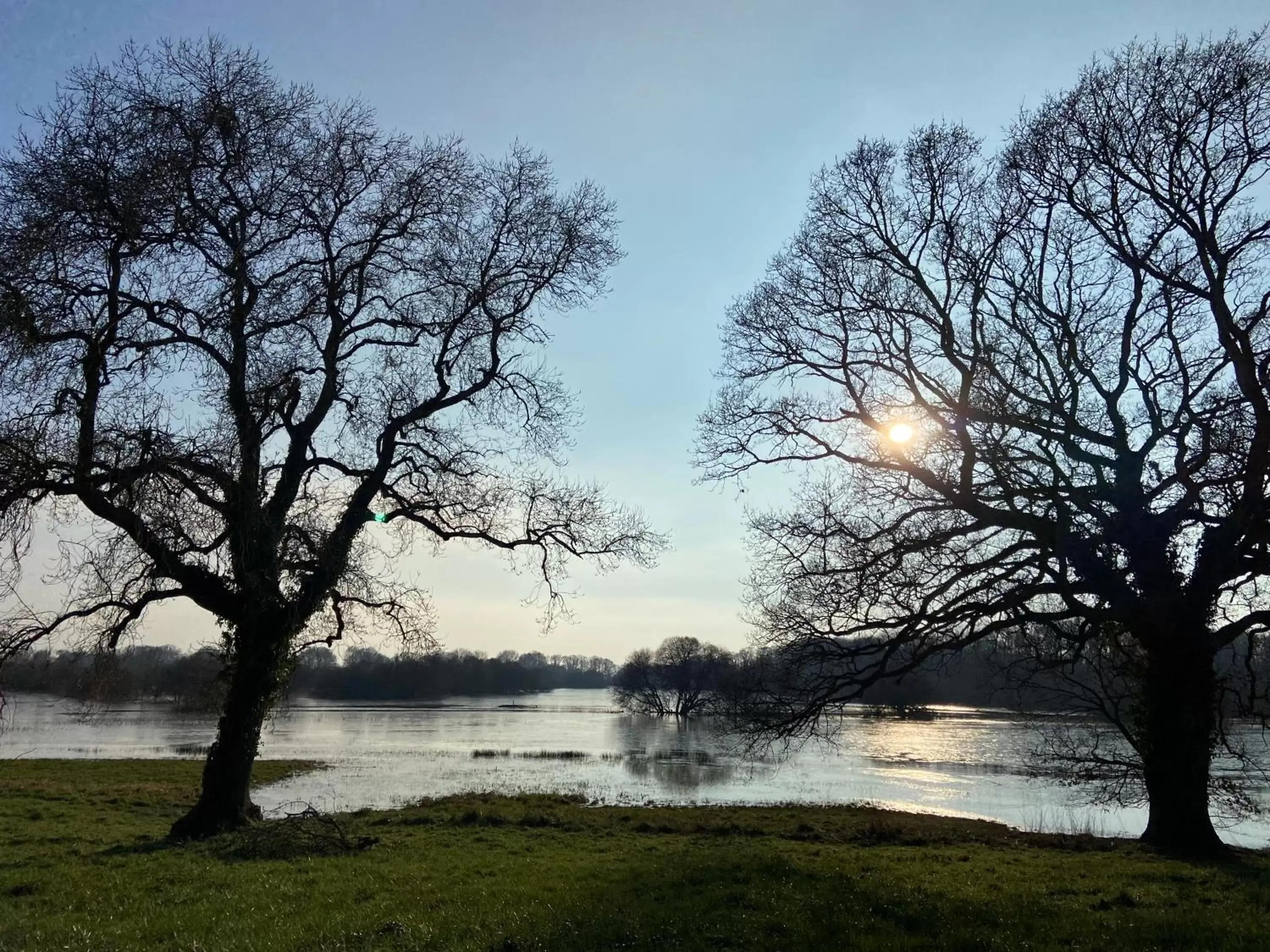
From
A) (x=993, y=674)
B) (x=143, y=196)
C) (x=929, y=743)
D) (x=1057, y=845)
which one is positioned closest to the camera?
(x=143, y=196)

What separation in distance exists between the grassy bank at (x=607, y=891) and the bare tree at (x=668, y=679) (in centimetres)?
6350

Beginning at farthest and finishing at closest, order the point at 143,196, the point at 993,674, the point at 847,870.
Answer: the point at 993,674
the point at 143,196
the point at 847,870

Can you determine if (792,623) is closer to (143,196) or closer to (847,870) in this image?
(847,870)

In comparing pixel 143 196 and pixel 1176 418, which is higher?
pixel 143 196

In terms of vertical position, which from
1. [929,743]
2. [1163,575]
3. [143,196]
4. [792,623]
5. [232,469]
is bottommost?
[929,743]

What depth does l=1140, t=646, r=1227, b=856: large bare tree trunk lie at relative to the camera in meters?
12.7

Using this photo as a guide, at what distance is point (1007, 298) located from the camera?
50.4ft

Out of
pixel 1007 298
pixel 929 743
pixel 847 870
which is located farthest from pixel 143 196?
pixel 929 743

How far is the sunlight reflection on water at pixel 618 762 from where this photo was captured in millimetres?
23375

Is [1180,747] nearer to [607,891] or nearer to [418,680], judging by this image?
[607,891]

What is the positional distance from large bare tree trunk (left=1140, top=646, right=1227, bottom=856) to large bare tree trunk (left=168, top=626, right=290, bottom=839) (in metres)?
14.3

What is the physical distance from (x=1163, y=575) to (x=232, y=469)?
45.7 ft

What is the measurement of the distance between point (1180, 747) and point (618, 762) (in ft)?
94.9

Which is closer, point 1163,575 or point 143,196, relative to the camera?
point 143,196
